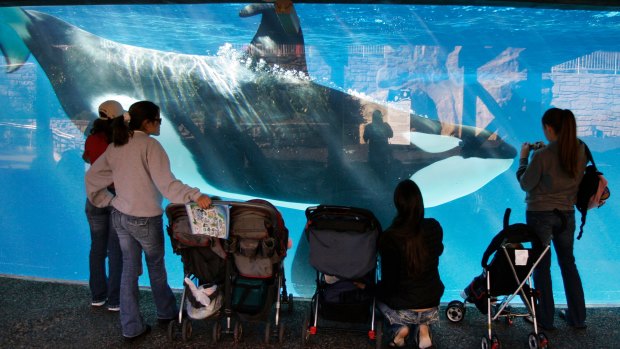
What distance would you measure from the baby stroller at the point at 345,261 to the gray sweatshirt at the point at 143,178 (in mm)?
849

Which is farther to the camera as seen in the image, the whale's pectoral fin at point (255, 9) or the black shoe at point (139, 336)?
the whale's pectoral fin at point (255, 9)

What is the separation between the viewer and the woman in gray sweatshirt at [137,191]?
2928mm

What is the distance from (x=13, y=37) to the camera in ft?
20.2

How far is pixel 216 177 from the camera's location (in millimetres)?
6344

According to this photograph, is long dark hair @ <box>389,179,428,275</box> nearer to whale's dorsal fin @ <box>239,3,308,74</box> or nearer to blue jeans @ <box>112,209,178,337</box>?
blue jeans @ <box>112,209,178,337</box>

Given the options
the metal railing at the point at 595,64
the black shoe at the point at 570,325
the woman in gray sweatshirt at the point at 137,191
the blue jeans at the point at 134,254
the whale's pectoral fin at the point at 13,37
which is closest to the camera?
the woman in gray sweatshirt at the point at 137,191

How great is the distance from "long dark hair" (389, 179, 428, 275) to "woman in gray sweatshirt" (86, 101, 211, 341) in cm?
116

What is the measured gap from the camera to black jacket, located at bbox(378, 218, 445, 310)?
290 centimetres

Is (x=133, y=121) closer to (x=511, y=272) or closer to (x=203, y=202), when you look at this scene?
(x=203, y=202)

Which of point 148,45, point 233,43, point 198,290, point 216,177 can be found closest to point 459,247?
point 216,177

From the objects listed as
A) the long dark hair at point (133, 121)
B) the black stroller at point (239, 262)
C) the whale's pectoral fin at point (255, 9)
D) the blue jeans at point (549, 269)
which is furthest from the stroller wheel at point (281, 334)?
the whale's pectoral fin at point (255, 9)

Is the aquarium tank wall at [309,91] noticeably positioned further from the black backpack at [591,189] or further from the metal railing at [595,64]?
the black backpack at [591,189]

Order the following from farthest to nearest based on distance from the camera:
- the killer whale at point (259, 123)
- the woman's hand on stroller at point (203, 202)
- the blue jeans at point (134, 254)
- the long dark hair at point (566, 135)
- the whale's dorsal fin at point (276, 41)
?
the killer whale at point (259, 123) → the whale's dorsal fin at point (276, 41) → the long dark hair at point (566, 135) → the blue jeans at point (134, 254) → the woman's hand on stroller at point (203, 202)

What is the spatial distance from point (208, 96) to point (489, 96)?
4.02 m
